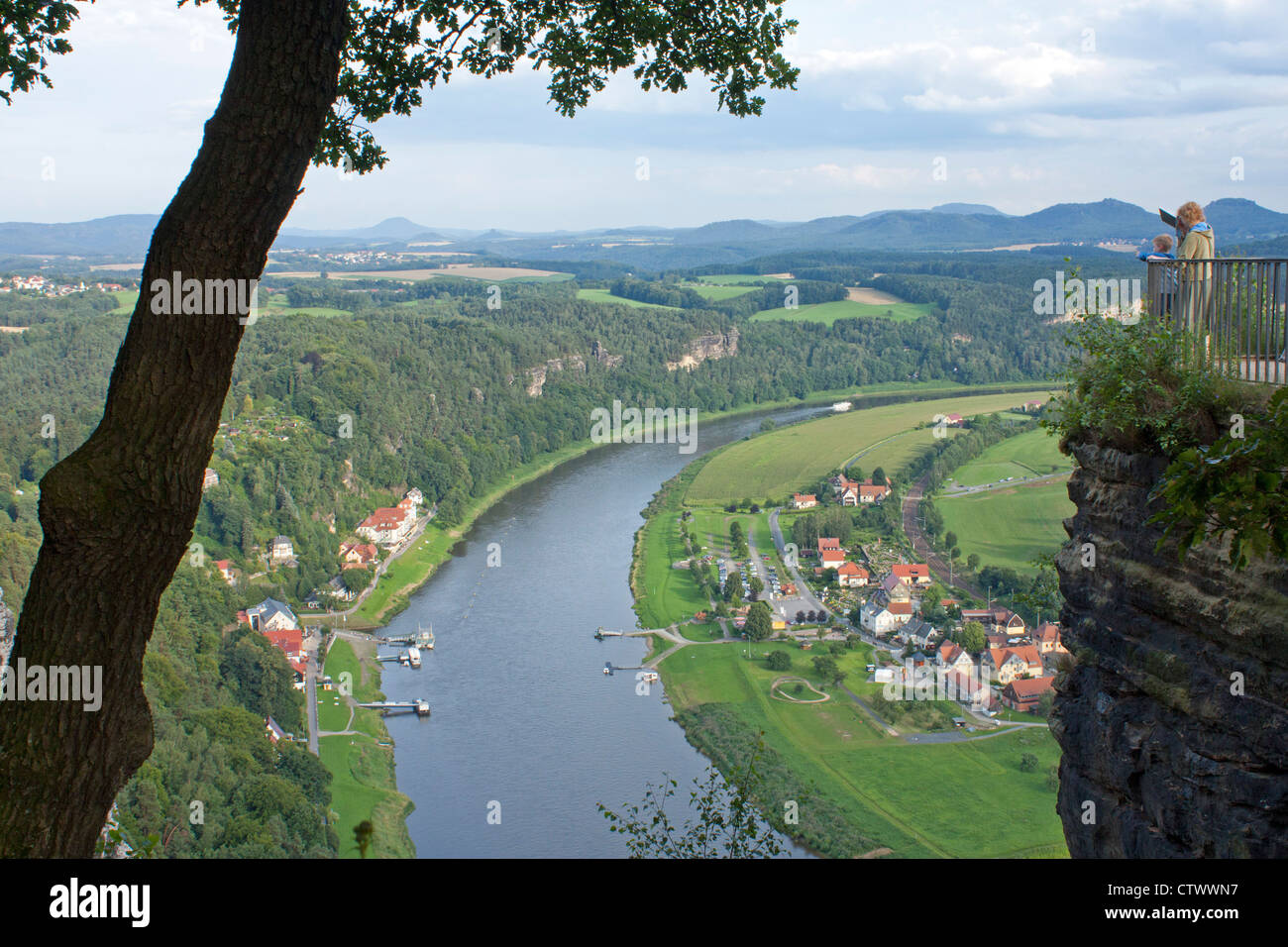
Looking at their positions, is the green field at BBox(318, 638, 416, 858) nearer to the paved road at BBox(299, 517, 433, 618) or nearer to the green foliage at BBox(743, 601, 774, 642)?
the paved road at BBox(299, 517, 433, 618)

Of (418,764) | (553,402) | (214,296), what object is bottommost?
(418,764)

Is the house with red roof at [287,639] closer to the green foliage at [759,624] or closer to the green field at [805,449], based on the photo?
the green foliage at [759,624]

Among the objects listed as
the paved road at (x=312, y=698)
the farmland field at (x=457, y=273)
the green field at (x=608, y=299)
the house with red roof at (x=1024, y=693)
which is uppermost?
the farmland field at (x=457, y=273)

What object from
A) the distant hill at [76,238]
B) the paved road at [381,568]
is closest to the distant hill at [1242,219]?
the paved road at [381,568]
